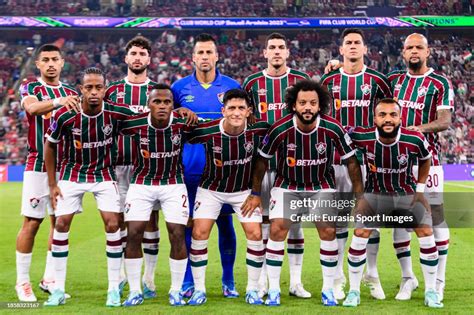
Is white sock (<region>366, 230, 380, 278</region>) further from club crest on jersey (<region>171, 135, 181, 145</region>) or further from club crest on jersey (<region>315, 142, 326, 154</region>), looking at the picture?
club crest on jersey (<region>171, 135, 181, 145</region>)

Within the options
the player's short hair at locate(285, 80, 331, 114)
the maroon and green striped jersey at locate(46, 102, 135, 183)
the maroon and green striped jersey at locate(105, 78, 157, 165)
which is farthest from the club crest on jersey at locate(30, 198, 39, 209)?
the player's short hair at locate(285, 80, 331, 114)

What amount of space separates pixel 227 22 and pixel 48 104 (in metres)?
26.6

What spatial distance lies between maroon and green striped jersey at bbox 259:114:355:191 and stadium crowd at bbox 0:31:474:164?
22732mm

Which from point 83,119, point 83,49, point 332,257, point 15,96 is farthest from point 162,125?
point 83,49

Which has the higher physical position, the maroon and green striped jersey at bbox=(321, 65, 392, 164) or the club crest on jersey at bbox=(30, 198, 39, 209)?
the maroon and green striped jersey at bbox=(321, 65, 392, 164)

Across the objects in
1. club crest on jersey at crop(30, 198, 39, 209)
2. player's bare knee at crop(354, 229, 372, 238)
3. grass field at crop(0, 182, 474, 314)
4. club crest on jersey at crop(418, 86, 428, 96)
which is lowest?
grass field at crop(0, 182, 474, 314)

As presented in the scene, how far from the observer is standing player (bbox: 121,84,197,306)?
6.59 m

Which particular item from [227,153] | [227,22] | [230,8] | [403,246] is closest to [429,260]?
[403,246]

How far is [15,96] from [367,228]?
83.9 ft

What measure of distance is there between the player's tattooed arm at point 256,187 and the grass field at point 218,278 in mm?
829

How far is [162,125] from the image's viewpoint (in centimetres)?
668

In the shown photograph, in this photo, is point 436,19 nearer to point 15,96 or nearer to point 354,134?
point 15,96

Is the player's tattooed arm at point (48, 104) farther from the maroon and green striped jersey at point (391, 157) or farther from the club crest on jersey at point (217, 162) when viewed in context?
the maroon and green striped jersey at point (391, 157)

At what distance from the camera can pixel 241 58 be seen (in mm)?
32406
